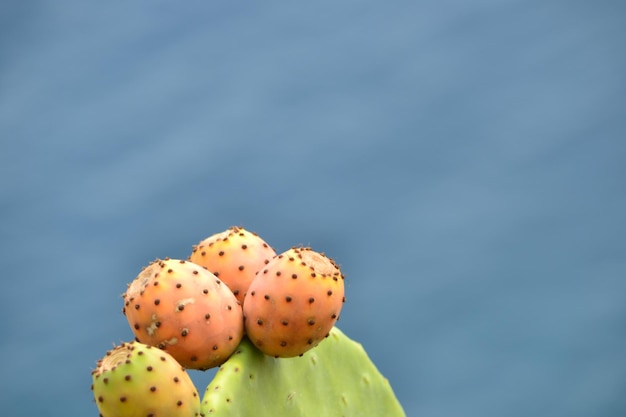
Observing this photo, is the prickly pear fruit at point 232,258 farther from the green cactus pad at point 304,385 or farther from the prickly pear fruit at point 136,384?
the prickly pear fruit at point 136,384

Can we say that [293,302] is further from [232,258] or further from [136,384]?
[136,384]

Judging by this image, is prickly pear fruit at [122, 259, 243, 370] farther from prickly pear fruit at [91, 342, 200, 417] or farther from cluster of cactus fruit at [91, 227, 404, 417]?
prickly pear fruit at [91, 342, 200, 417]

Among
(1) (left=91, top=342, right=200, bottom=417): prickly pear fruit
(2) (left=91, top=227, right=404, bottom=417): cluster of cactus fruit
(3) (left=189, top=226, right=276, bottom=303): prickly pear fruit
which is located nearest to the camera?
(1) (left=91, top=342, right=200, bottom=417): prickly pear fruit

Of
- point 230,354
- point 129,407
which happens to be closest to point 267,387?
point 230,354

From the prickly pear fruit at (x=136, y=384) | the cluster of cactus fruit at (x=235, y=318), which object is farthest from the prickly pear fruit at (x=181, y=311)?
the prickly pear fruit at (x=136, y=384)

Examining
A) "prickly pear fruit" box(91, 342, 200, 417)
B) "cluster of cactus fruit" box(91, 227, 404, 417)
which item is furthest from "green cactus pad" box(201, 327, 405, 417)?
"prickly pear fruit" box(91, 342, 200, 417)

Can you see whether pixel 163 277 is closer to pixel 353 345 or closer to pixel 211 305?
pixel 211 305

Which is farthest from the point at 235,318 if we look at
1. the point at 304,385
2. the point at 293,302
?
the point at 304,385
